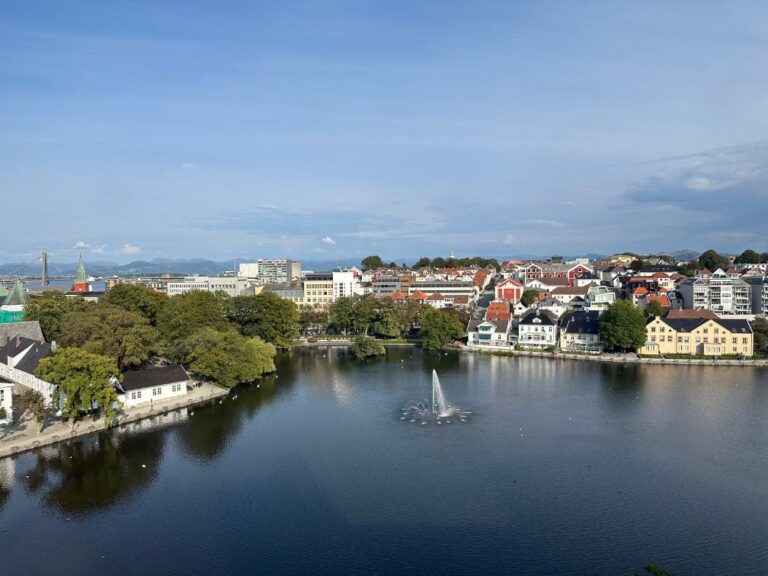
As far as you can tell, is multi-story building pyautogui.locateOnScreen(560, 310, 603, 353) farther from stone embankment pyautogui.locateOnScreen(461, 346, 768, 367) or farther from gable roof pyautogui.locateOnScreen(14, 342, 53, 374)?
gable roof pyautogui.locateOnScreen(14, 342, 53, 374)

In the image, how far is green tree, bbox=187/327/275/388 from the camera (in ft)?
82.5

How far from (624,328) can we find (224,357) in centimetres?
2083

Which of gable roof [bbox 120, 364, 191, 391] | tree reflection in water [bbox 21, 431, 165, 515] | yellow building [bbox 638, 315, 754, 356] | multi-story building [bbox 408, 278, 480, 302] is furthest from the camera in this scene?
multi-story building [bbox 408, 278, 480, 302]

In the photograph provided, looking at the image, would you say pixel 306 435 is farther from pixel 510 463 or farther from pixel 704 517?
pixel 704 517

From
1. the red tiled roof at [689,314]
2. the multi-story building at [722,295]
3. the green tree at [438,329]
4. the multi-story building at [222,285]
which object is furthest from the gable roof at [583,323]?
the multi-story building at [222,285]

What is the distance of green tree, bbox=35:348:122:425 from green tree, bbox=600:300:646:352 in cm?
2487

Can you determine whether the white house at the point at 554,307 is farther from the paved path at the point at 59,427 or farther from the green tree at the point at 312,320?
the paved path at the point at 59,427

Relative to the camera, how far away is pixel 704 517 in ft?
43.0

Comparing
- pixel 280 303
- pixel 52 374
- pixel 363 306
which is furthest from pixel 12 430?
pixel 363 306

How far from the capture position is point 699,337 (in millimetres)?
32250

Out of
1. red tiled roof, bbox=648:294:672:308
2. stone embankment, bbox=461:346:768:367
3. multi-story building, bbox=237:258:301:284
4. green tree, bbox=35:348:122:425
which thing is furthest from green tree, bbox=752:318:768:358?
multi-story building, bbox=237:258:301:284

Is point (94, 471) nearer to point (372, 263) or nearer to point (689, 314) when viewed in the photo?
point (689, 314)

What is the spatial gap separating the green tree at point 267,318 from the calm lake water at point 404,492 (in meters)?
11.9

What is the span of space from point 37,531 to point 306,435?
26.3 feet
